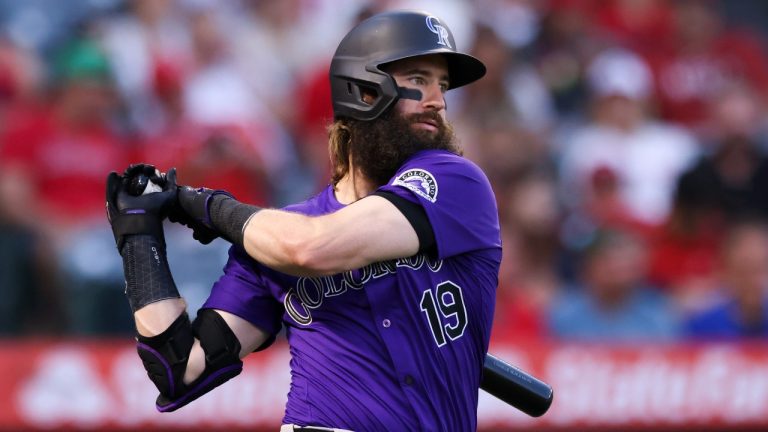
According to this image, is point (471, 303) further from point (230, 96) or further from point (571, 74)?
point (571, 74)

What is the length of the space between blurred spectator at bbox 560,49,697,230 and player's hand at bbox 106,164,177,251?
5.49m

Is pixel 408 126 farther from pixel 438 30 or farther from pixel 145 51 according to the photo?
pixel 145 51

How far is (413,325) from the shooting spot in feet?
11.8

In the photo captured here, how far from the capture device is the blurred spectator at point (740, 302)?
763 cm

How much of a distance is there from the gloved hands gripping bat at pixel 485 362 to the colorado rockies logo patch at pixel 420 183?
585 mm

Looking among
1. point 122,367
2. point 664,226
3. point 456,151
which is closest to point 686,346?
point 664,226

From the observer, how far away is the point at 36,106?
28.5 ft

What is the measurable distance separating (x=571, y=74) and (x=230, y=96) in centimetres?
286

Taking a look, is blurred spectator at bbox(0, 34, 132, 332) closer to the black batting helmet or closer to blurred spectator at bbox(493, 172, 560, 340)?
blurred spectator at bbox(493, 172, 560, 340)

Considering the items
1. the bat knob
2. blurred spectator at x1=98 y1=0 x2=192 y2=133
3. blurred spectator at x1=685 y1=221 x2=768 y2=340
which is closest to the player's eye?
the bat knob

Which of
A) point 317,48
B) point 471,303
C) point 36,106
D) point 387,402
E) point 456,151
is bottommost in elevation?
point 387,402

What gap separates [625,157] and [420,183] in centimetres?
598

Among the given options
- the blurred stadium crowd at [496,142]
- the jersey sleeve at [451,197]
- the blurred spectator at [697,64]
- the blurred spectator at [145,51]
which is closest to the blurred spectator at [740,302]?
the blurred stadium crowd at [496,142]

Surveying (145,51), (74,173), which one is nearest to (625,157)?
(145,51)
